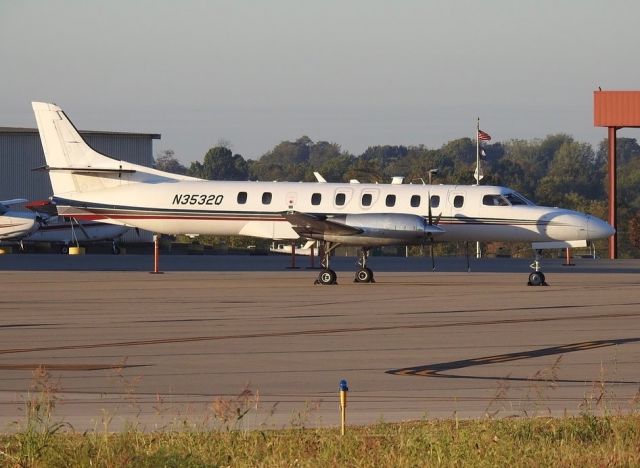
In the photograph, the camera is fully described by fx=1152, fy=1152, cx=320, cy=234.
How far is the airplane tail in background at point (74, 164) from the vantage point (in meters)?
37.8

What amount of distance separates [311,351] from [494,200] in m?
19.8

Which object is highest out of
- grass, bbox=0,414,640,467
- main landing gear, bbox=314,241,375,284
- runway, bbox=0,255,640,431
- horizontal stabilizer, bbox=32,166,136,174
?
horizontal stabilizer, bbox=32,166,136,174

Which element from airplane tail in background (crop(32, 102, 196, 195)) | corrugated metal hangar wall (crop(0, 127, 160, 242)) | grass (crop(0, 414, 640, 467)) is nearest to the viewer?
grass (crop(0, 414, 640, 467))

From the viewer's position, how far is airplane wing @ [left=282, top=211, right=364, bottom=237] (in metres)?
33.3

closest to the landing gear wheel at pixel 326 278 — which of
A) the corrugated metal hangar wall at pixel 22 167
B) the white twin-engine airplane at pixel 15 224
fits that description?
the white twin-engine airplane at pixel 15 224

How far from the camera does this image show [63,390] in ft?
43.8

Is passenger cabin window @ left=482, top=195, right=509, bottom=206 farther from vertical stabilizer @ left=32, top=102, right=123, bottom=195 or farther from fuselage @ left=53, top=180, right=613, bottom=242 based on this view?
vertical stabilizer @ left=32, top=102, right=123, bottom=195

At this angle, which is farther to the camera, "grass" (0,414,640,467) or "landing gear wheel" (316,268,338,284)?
"landing gear wheel" (316,268,338,284)

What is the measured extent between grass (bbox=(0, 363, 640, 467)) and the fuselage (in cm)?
2448

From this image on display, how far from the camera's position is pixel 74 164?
A: 38000 millimetres

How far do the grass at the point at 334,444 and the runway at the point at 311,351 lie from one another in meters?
0.38

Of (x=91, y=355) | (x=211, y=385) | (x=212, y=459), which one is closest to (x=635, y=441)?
(x=212, y=459)

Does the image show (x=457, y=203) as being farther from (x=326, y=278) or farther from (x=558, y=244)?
(x=326, y=278)

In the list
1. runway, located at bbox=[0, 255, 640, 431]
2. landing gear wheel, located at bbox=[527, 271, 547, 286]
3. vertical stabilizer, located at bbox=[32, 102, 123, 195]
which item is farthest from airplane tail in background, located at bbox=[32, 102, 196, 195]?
landing gear wheel, located at bbox=[527, 271, 547, 286]
